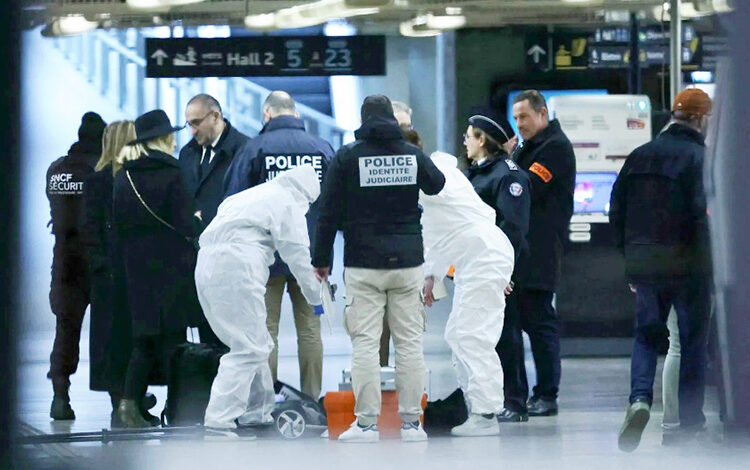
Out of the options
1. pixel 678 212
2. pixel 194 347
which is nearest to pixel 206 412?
pixel 194 347

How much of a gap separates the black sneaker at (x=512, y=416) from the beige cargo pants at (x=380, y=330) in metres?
0.92

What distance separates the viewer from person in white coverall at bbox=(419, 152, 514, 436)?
6305 millimetres

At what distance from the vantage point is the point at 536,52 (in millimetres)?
10734

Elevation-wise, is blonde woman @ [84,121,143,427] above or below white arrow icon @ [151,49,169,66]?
below

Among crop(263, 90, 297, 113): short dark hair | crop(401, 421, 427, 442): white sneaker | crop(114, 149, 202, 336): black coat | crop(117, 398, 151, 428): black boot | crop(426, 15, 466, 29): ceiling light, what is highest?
crop(426, 15, 466, 29): ceiling light

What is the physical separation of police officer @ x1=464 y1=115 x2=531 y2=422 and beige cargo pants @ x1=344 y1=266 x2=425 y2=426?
0.71 metres

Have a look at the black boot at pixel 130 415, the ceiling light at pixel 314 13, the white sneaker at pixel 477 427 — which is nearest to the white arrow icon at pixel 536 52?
the ceiling light at pixel 314 13

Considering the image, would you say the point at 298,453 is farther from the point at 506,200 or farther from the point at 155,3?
the point at 155,3

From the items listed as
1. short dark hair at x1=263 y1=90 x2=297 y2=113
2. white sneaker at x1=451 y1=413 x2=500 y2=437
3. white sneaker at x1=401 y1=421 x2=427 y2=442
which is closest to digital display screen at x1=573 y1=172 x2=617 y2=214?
short dark hair at x1=263 y1=90 x2=297 y2=113

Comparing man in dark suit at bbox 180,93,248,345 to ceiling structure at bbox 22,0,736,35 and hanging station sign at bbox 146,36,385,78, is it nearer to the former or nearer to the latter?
ceiling structure at bbox 22,0,736,35

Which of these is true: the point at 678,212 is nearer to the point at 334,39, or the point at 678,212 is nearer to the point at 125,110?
the point at 334,39

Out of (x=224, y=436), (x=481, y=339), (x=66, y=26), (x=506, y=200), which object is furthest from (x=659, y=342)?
(x=66, y=26)

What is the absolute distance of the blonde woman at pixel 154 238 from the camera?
6.52 meters

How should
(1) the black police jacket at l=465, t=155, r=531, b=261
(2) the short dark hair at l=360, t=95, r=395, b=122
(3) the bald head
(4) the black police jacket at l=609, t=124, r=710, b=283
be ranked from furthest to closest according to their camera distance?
(3) the bald head → (1) the black police jacket at l=465, t=155, r=531, b=261 → (2) the short dark hair at l=360, t=95, r=395, b=122 → (4) the black police jacket at l=609, t=124, r=710, b=283
